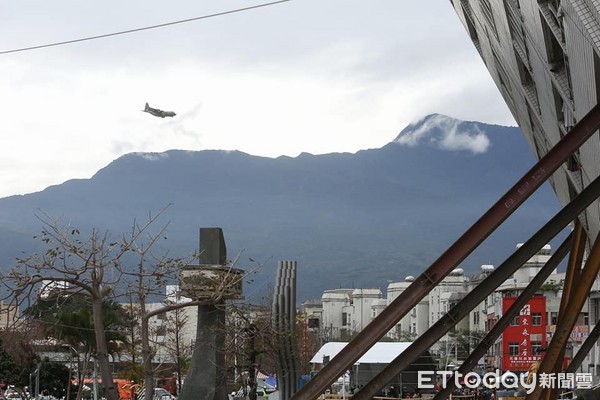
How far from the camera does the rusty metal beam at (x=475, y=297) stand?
10.1 metres

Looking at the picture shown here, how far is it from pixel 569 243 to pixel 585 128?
894 cm

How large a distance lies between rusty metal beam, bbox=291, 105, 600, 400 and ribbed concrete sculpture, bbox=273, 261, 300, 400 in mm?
18676

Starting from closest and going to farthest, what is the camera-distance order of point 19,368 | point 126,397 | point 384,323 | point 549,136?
point 384,323
point 549,136
point 19,368
point 126,397

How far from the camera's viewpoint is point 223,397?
1004 inches

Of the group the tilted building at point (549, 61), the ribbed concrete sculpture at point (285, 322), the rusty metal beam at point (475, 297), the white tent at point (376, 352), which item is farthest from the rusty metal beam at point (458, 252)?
the white tent at point (376, 352)

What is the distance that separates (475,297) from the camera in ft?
34.7

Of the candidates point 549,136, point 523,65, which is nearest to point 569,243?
point 549,136

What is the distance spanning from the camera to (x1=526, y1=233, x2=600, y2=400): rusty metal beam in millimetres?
11423

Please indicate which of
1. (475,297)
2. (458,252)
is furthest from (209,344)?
(458,252)

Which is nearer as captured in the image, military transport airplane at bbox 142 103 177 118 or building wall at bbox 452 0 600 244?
building wall at bbox 452 0 600 244

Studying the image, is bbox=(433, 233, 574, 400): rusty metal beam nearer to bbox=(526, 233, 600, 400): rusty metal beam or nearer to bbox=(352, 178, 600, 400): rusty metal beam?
bbox=(526, 233, 600, 400): rusty metal beam

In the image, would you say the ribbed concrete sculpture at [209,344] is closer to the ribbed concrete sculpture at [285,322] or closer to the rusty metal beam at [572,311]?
the ribbed concrete sculpture at [285,322]

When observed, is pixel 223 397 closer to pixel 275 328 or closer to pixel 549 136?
pixel 275 328

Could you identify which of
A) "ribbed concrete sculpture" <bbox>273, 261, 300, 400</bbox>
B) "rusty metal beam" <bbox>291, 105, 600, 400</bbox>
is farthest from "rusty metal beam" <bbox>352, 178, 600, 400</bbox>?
"ribbed concrete sculpture" <bbox>273, 261, 300, 400</bbox>
